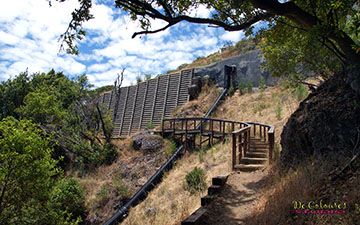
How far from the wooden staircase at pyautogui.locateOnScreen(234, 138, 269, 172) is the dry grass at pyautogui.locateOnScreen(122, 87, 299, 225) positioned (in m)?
0.54

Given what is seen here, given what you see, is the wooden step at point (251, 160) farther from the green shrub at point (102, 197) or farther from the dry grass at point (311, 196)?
the green shrub at point (102, 197)

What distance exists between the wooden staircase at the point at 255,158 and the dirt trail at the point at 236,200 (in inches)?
12.9

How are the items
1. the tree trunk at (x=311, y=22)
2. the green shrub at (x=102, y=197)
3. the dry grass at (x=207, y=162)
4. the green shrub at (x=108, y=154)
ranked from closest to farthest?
the tree trunk at (x=311, y=22)
the dry grass at (x=207, y=162)
the green shrub at (x=102, y=197)
the green shrub at (x=108, y=154)

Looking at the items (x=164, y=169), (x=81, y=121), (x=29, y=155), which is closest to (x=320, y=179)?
(x=29, y=155)

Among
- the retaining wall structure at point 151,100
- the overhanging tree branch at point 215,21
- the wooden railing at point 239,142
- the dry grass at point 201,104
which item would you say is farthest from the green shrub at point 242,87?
the overhanging tree branch at point 215,21

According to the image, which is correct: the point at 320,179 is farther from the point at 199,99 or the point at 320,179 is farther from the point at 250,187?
the point at 199,99

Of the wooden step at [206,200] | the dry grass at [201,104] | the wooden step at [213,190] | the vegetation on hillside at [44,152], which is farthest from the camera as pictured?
the dry grass at [201,104]

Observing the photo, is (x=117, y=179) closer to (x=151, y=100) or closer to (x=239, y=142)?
(x=239, y=142)

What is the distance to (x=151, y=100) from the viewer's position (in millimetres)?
23719

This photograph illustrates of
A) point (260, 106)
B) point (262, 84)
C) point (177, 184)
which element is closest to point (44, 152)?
point (177, 184)

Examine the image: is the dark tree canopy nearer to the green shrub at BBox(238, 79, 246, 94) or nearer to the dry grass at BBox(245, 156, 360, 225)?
the dry grass at BBox(245, 156, 360, 225)

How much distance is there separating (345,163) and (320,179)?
1.59 ft

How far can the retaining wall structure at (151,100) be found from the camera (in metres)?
22.0

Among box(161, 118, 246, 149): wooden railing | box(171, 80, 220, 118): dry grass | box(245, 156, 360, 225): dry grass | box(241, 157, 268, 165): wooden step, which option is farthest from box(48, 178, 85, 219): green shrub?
box(245, 156, 360, 225): dry grass
